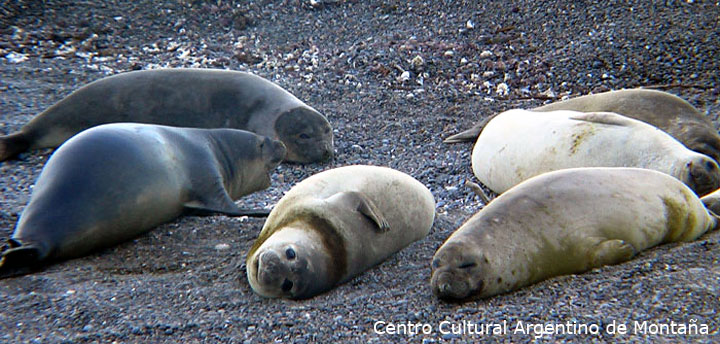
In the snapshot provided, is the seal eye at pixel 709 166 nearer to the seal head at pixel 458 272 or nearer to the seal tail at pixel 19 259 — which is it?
the seal head at pixel 458 272

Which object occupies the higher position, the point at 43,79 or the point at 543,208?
the point at 543,208

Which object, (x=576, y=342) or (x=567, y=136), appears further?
(x=567, y=136)

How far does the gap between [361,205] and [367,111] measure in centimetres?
344

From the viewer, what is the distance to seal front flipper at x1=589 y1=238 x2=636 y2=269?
312cm

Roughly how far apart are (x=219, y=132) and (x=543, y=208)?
8.61 feet

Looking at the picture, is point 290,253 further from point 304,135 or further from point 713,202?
point 304,135

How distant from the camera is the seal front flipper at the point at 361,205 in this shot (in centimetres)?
352

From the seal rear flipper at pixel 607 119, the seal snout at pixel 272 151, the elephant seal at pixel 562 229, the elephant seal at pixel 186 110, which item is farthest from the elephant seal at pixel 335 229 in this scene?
the elephant seal at pixel 186 110

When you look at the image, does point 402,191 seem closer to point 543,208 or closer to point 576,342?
point 543,208

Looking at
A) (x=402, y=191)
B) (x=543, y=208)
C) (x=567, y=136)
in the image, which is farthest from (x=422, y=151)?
(x=543, y=208)

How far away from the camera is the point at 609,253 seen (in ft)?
10.3

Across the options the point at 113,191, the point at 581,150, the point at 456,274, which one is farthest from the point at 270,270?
the point at 581,150

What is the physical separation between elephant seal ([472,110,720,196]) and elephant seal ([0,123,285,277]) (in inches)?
68.0

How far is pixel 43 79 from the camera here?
290 inches
